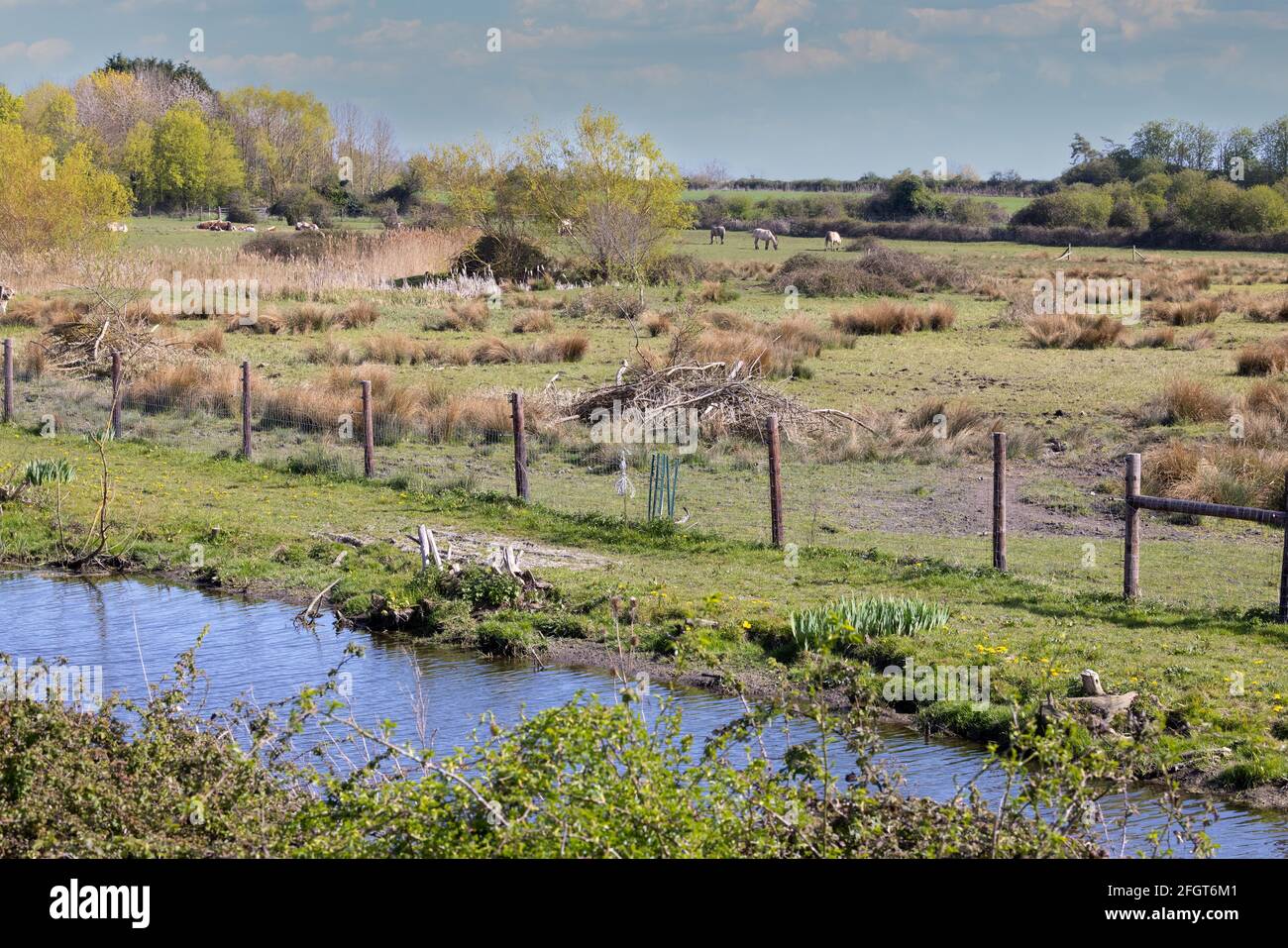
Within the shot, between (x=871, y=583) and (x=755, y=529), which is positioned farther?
(x=755, y=529)

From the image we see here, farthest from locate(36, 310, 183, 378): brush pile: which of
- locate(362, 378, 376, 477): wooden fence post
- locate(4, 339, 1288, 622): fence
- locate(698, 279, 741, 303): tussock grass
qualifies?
locate(698, 279, 741, 303): tussock grass

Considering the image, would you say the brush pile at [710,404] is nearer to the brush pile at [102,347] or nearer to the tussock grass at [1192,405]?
the tussock grass at [1192,405]

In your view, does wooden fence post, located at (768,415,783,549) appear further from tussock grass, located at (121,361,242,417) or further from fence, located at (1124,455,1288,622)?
tussock grass, located at (121,361,242,417)

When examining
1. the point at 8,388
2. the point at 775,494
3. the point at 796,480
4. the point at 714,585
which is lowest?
the point at 714,585

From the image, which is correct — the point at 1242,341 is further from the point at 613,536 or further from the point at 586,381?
the point at 613,536

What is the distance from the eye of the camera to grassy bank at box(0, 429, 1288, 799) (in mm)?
10156

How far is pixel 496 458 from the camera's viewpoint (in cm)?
2075

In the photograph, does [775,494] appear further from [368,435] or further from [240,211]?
[240,211]

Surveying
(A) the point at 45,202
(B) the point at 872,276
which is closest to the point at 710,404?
(B) the point at 872,276

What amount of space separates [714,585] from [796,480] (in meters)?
5.71

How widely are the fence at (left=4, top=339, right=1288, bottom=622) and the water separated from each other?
155 inches

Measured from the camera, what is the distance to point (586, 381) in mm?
27266

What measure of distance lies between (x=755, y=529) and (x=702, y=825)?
1013cm
